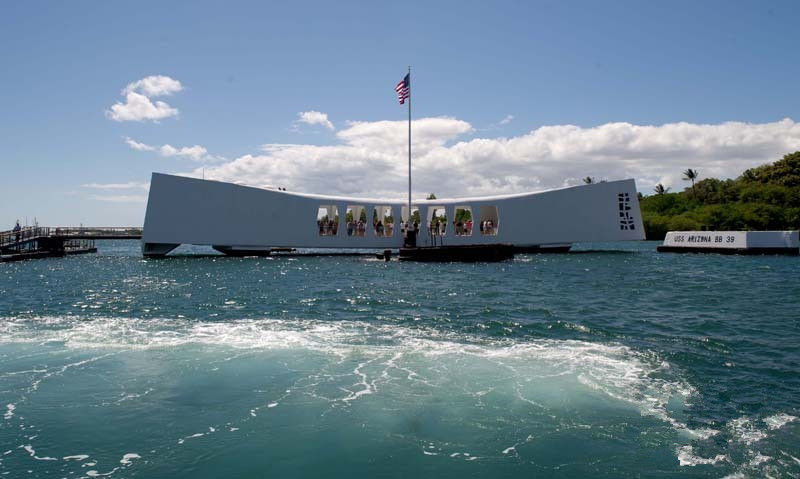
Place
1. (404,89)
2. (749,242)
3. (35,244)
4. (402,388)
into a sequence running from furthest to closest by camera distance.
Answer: (35,244)
(749,242)
(404,89)
(402,388)

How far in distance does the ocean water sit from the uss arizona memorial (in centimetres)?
2142

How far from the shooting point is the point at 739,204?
7631 centimetres

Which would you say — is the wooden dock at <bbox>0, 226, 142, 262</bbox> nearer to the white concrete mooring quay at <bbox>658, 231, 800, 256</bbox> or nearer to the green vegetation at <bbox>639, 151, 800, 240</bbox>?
the white concrete mooring quay at <bbox>658, 231, 800, 256</bbox>

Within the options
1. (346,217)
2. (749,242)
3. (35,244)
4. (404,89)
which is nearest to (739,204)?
(749,242)

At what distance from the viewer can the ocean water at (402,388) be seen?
225 inches

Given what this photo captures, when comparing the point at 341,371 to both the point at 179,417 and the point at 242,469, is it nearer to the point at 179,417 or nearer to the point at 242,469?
the point at 179,417

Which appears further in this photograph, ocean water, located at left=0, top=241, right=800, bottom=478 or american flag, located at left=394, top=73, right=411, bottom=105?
american flag, located at left=394, top=73, right=411, bottom=105

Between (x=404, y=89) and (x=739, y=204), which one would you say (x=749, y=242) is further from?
(x=739, y=204)

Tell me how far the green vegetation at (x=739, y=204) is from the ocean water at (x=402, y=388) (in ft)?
207

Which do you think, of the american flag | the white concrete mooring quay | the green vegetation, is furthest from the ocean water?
the green vegetation

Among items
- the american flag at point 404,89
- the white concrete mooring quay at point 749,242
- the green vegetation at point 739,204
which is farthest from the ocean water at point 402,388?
the green vegetation at point 739,204

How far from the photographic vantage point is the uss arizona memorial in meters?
37.7

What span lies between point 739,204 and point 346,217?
57.4 meters

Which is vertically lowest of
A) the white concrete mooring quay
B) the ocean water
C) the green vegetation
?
the ocean water
